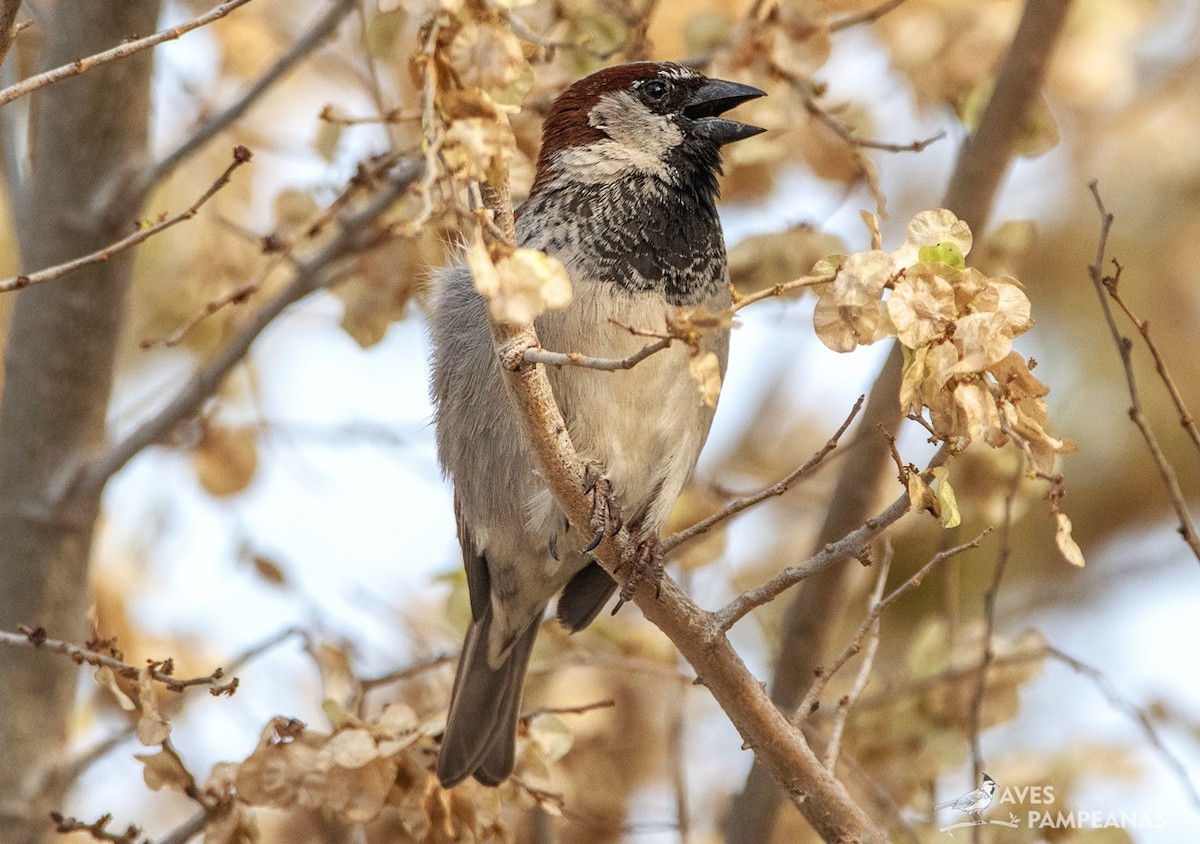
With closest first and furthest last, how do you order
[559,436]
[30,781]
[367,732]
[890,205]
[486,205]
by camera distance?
[486,205]
[559,436]
[367,732]
[30,781]
[890,205]

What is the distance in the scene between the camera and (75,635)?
9.98 feet

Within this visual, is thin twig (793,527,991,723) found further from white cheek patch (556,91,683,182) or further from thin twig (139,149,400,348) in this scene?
thin twig (139,149,400,348)

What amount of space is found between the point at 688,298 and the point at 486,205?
3.74ft

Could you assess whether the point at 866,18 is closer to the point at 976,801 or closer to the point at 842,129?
the point at 842,129

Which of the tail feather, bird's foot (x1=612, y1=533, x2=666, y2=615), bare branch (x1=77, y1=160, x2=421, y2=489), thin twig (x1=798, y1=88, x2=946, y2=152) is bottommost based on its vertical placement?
bird's foot (x1=612, y1=533, x2=666, y2=615)

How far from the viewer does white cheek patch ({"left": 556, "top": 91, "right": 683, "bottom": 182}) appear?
3223 millimetres

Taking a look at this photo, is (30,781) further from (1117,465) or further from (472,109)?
(1117,465)

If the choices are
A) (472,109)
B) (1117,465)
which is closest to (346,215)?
(472,109)

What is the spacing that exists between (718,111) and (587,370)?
0.92 meters

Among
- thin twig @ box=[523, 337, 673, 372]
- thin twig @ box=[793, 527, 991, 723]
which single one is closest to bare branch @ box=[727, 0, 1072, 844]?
thin twig @ box=[793, 527, 991, 723]

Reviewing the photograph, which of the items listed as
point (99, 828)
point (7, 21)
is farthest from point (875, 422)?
point (7, 21)

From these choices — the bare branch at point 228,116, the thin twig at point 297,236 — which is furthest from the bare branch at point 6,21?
the bare branch at point 228,116

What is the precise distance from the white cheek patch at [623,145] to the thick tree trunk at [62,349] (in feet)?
3.51

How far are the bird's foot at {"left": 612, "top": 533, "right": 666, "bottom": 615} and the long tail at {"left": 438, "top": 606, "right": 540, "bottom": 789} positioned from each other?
589mm
